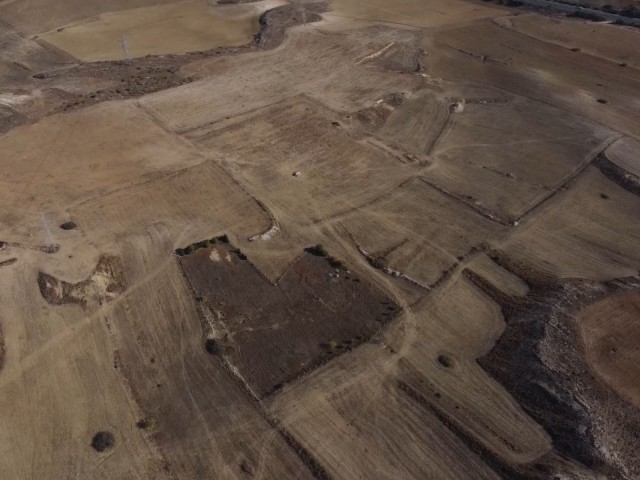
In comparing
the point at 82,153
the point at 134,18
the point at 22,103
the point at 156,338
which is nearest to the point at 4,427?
the point at 156,338

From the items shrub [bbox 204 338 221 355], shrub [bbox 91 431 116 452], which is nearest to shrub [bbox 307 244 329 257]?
shrub [bbox 204 338 221 355]

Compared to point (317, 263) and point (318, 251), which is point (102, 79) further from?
point (317, 263)

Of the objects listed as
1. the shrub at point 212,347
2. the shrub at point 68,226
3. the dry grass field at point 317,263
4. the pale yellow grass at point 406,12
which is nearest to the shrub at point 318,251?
the dry grass field at point 317,263

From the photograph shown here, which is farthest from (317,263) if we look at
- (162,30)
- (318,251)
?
(162,30)

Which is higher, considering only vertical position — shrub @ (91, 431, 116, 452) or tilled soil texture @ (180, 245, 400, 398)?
tilled soil texture @ (180, 245, 400, 398)

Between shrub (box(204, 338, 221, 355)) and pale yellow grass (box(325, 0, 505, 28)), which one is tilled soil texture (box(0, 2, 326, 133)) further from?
shrub (box(204, 338, 221, 355))

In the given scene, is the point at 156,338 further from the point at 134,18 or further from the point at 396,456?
the point at 134,18
